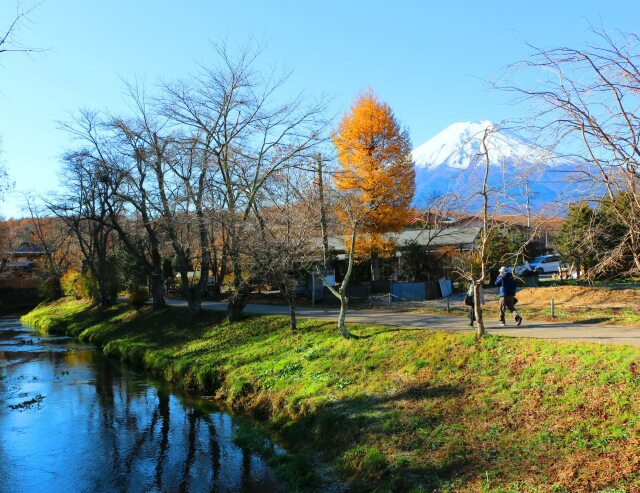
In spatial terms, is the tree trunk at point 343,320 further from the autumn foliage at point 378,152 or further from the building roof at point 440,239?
the building roof at point 440,239

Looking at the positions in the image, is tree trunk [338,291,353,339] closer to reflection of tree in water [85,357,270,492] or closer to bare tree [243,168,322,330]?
bare tree [243,168,322,330]

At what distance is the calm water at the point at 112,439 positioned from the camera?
9.91 m

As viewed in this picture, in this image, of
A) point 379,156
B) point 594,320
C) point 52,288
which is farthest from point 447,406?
point 52,288

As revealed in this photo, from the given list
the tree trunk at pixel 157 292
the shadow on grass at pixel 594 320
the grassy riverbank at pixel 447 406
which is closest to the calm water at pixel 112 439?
the grassy riverbank at pixel 447 406

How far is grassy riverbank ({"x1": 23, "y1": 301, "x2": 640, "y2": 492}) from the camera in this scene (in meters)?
7.47

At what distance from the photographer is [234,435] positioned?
12102 millimetres

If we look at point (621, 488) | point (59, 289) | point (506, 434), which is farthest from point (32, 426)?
point (59, 289)

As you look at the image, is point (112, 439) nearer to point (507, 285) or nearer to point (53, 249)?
point (507, 285)

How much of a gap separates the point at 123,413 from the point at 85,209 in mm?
24069

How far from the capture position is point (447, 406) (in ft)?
32.2

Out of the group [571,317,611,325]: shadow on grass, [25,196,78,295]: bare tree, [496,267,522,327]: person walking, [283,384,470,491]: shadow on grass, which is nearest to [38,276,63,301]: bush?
[25,196,78,295]: bare tree

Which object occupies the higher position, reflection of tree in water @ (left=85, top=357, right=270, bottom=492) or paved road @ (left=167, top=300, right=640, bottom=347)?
paved road @ (left=167, top=300, right=640, bottom=347)

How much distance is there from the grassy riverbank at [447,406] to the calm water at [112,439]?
1284 millimetres

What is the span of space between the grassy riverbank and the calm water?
128cm
